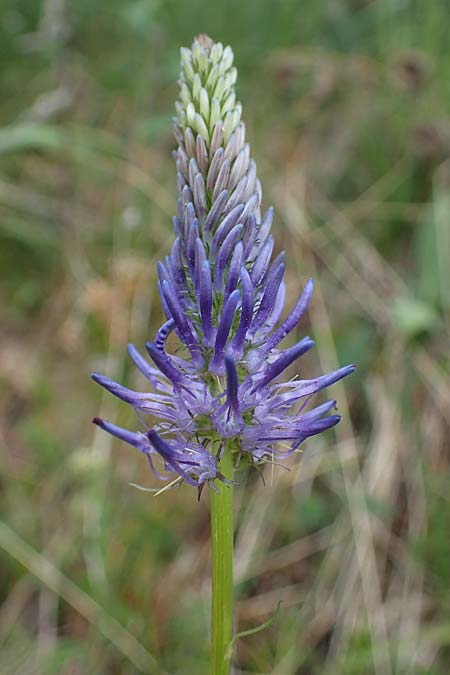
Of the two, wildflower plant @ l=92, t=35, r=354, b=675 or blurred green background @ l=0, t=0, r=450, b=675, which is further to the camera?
blurred green background @ l=0, t=0, r=450, b=675

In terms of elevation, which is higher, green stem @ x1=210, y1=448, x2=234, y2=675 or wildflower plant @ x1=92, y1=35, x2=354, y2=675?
wildflower plant @ x1=92, y1=35, x2=354, y2=675

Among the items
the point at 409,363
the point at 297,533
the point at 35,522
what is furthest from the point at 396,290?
the point at 35,522

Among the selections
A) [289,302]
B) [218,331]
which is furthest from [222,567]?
[289,302]

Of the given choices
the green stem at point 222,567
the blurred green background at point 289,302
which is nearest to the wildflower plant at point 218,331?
the green stem at point 222,567

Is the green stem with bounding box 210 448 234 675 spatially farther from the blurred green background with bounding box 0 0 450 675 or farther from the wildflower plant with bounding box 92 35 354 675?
the blurred green background with bounding box 0 0 450 675

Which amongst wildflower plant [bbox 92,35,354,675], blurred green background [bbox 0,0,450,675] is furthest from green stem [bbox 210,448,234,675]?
blurred green background [bbox 0,0,450,675]
